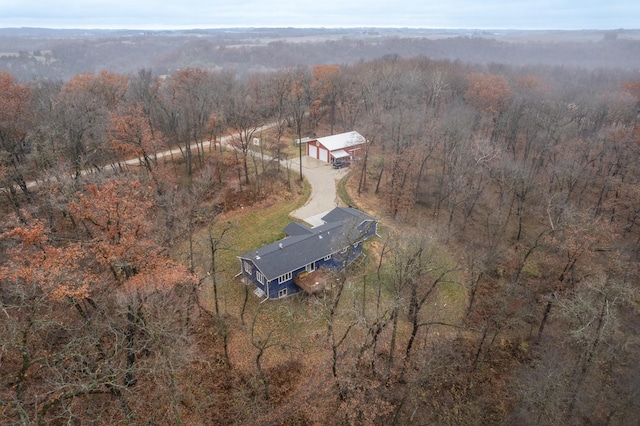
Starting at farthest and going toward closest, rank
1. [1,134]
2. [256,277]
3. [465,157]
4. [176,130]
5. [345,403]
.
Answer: [176,130] → [465,157] → [1,134] → [256,277] → [345,403]

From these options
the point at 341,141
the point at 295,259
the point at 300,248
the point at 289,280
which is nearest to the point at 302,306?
the point at 289,280

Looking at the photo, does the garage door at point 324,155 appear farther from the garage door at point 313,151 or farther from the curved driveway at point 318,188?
the garage door at point 313,151

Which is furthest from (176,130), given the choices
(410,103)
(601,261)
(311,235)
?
(601,261)

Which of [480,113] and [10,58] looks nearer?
[480,113]

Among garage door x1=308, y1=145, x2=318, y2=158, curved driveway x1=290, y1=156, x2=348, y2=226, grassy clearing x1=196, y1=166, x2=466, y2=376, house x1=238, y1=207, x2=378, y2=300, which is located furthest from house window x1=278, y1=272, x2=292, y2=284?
garage door x1=308, y1=145, x2=318, y2=158

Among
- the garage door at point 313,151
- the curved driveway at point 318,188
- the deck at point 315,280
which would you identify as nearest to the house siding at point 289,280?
the deck at point 315,280

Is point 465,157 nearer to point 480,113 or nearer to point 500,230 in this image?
point 500,230

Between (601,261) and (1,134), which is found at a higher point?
(1,134)
